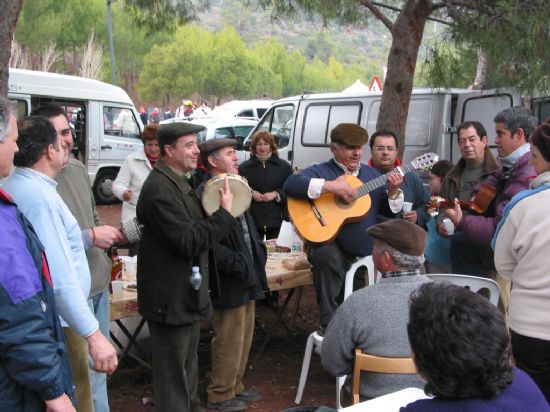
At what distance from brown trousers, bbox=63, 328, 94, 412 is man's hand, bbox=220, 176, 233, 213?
0.96m

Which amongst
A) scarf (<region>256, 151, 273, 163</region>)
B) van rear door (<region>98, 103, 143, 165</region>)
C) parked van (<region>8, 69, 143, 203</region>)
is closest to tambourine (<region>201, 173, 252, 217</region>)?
scarf (<region>256, 151, 273, 163</region>)

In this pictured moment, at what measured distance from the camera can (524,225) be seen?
108 inches

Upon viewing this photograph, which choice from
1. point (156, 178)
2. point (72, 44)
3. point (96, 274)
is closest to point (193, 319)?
point (96, 274)

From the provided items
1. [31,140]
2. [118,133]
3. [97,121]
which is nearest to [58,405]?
[31,140]

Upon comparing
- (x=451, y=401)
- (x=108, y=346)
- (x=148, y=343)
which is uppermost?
(x=451, y=401)

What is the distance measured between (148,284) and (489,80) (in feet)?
17.9

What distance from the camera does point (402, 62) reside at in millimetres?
7434

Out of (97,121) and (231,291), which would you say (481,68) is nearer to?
(231,291)

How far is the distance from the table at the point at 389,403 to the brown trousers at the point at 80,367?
140 centimetres

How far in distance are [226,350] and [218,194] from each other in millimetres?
1131

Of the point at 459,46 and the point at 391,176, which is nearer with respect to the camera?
the point at 391,176

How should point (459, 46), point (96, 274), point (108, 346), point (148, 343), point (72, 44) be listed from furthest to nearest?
point (72, 44), point (459, 46), point (148, 343), point (96, 274), point (108, 346)

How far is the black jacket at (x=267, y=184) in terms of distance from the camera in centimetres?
625

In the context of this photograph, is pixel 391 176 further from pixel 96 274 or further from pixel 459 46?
pixel 459 46
